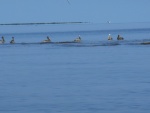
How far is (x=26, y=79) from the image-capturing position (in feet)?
123

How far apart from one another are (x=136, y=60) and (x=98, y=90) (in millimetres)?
18557

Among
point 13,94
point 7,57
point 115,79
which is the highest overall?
point 7,57

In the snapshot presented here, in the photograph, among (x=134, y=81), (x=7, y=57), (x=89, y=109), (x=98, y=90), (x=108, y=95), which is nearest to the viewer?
(x=89, y=109)

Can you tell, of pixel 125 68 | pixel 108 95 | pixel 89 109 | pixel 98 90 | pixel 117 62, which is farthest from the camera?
pixel 117 62

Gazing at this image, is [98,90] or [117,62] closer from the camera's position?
[98,90]

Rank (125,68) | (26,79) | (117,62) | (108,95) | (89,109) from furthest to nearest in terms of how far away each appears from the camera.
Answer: (117,62) < (125,68) < (26,79) < (108,95) < (89,109)

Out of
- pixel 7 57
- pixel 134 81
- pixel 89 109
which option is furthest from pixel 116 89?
pixel 7 57

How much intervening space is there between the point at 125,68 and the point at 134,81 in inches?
339

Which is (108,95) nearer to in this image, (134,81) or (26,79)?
(134,81)

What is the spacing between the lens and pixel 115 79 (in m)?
36.0

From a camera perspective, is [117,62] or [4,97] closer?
[4,97]

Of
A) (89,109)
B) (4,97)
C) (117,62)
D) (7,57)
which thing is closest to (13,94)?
(4,97)

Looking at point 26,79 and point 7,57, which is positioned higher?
point 7,57

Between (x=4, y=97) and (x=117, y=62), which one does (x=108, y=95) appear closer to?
(x=4, y=97)
